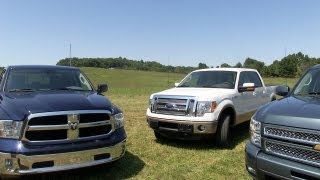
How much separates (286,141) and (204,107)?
352 cm

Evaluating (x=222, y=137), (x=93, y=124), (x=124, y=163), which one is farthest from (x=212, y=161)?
(x=93, y=124)

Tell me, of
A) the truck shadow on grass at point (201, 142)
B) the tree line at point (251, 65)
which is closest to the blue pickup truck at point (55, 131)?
the truck shadow on grass at point (201, 142)

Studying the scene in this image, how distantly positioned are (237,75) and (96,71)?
2369 inches

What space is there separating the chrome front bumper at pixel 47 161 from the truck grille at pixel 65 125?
231 mm

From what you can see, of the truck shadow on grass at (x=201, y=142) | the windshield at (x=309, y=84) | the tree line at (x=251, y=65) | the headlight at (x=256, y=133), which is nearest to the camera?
the headlight at (x=256, y=133)

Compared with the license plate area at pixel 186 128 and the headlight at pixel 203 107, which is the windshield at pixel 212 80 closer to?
the headlight at pixel 203 107

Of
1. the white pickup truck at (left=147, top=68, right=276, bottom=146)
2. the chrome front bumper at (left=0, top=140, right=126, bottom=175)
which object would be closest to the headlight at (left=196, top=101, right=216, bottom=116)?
the white pickup truck at (left=147, top=68, right=276, bottom=146)

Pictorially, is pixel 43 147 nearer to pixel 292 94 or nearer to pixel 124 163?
pixel 124 163

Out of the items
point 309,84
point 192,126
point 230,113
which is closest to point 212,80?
point 230,113

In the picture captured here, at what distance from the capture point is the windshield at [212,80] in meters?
9.04

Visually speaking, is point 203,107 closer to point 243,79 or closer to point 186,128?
point 186,128

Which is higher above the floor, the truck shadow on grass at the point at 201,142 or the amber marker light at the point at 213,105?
the amber marker light at the point at 213,105

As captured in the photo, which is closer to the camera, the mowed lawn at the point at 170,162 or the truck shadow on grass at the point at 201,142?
the mowed lawn at the point at 170,162

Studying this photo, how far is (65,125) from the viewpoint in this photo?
5.32m
